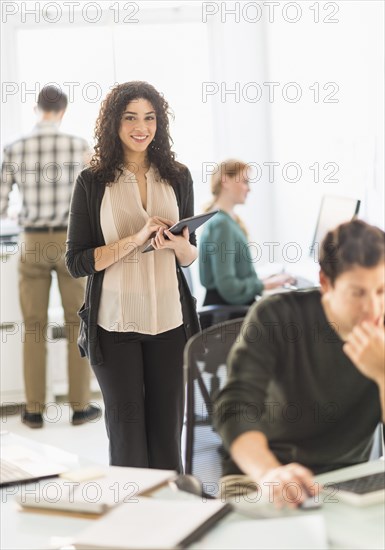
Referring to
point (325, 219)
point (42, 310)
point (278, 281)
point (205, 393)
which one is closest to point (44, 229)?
point (42, 310)

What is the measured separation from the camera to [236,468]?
144 cm

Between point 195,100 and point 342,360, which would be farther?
point 195,100

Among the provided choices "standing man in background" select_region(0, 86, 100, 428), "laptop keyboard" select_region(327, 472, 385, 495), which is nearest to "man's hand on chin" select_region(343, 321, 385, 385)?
"laptop keyboard" select_region(327, 472, 385, 495)

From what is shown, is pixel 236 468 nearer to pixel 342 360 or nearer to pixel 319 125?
pixel 342 360

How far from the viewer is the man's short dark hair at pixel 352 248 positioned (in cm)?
139

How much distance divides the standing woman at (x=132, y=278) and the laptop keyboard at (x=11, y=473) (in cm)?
74

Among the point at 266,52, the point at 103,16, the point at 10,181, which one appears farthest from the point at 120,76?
the point at 10,181

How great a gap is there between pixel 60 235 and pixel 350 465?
2.60 metres

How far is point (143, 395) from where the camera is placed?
2.44 meters

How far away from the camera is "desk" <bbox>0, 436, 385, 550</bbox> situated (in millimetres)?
1301

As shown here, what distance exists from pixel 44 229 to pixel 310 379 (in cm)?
262

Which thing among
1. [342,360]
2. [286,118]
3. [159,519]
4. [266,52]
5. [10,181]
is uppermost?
[266,52]

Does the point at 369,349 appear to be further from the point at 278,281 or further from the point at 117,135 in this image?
the point at 278,281

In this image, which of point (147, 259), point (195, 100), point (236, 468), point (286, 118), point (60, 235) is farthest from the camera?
point (195, 100)
